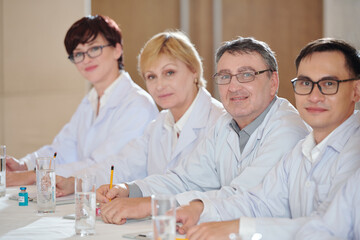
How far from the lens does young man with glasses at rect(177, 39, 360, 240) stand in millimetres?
1775

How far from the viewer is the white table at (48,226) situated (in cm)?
186

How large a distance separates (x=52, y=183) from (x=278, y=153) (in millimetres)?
947

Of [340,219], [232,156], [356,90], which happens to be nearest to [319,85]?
[356,90]

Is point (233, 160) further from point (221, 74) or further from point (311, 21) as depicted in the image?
point (311, 21)

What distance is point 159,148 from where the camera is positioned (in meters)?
3.09

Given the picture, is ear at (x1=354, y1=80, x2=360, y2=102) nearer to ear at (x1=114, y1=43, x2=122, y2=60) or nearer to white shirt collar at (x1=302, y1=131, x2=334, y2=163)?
white shirt collar at (x1=302, y1=131, x2=334, y2=163)

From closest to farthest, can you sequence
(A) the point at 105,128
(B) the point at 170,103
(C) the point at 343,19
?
(B) the point at 170,103
(A) the point at 105,128
(C) the point at 343,19

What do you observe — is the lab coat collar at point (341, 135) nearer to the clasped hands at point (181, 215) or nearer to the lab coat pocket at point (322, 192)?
the lab coat pocket at point (322, 192)

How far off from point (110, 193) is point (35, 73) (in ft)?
11.9

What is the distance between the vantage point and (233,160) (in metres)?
2.41

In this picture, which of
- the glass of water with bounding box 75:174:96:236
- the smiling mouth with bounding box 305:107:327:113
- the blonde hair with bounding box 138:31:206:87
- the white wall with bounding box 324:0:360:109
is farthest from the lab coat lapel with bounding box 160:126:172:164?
the white wall with bounding box 324:0:360:109

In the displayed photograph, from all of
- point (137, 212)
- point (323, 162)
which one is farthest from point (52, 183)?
point (323, 162)

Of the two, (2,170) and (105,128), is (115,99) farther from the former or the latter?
(2,170)

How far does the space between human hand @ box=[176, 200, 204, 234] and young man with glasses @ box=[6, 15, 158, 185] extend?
1.41m
